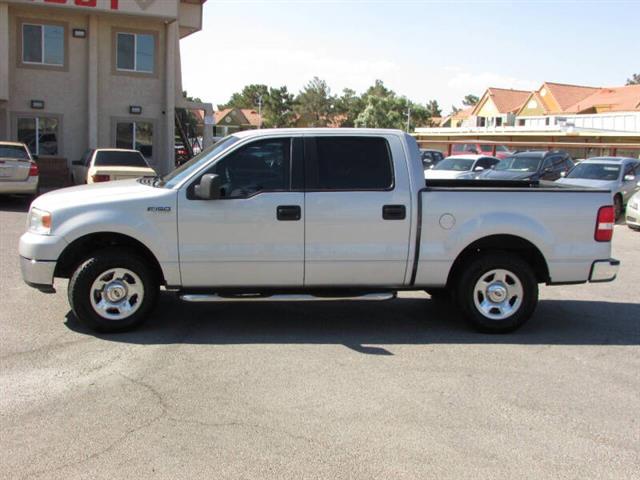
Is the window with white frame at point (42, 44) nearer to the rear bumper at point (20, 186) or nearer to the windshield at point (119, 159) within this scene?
the windshield at point (119, 159)

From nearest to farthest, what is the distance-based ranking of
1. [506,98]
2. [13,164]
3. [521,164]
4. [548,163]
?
[13,164]
[521,164]
[548,163]
[506,98]

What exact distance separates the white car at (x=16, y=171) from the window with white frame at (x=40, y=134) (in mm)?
9842

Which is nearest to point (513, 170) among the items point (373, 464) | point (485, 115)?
point (373, 464)

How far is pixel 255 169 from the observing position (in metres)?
6.24

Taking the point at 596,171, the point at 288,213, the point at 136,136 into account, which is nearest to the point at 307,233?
the point at 288,213

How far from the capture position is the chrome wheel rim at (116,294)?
20.1 feet

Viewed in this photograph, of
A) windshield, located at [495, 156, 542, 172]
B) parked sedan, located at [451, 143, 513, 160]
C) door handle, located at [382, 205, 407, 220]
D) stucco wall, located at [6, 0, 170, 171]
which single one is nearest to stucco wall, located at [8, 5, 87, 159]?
stucco wall, located at [6, 0, 170, 171]

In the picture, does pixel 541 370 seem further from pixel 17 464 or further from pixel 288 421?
pixel 17 464

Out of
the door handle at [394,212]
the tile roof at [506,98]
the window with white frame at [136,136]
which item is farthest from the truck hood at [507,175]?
the tile roof at [506,98]

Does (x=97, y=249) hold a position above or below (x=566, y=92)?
below

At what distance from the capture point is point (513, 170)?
791 inches

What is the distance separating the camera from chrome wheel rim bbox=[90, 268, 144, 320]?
6125 mm

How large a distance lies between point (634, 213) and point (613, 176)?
3021mm

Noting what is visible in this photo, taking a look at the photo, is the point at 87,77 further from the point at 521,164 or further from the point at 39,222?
the point at 39,222
